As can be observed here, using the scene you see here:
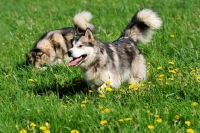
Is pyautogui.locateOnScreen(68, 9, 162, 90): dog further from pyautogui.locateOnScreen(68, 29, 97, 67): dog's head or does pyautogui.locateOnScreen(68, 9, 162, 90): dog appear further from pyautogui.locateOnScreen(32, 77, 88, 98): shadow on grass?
pyautogui.locateOnScreen(32, 77, 88, 98): shadow on grass

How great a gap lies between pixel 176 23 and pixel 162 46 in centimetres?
146

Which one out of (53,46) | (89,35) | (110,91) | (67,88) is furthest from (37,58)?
(110,91)

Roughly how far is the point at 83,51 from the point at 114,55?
0.75m

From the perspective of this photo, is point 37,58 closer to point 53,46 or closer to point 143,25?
point 53,46

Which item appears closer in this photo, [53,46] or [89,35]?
[89,35]

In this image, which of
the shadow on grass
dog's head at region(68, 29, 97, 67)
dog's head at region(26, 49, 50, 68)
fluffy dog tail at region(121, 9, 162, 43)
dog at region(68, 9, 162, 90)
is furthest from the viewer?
dog's head at region(26, 49, 50, 68)

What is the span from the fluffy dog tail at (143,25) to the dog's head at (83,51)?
145 cm

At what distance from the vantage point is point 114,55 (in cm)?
580

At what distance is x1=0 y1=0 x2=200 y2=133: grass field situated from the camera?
149 inches

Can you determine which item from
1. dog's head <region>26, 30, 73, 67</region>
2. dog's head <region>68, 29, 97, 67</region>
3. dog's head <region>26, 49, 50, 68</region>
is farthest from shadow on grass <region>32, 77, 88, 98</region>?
dog's head <region>26, 30, 73, 67</region>

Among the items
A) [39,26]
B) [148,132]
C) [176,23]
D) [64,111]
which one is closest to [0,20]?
[39,26]

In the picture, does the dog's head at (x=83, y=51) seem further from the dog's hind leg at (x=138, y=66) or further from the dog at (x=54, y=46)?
the dog at (x=54, y=46)

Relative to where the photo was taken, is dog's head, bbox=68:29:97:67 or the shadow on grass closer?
dog's head, bbox=68:29:97:67

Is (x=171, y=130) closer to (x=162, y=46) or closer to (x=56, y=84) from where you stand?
(x=56, y=84)
